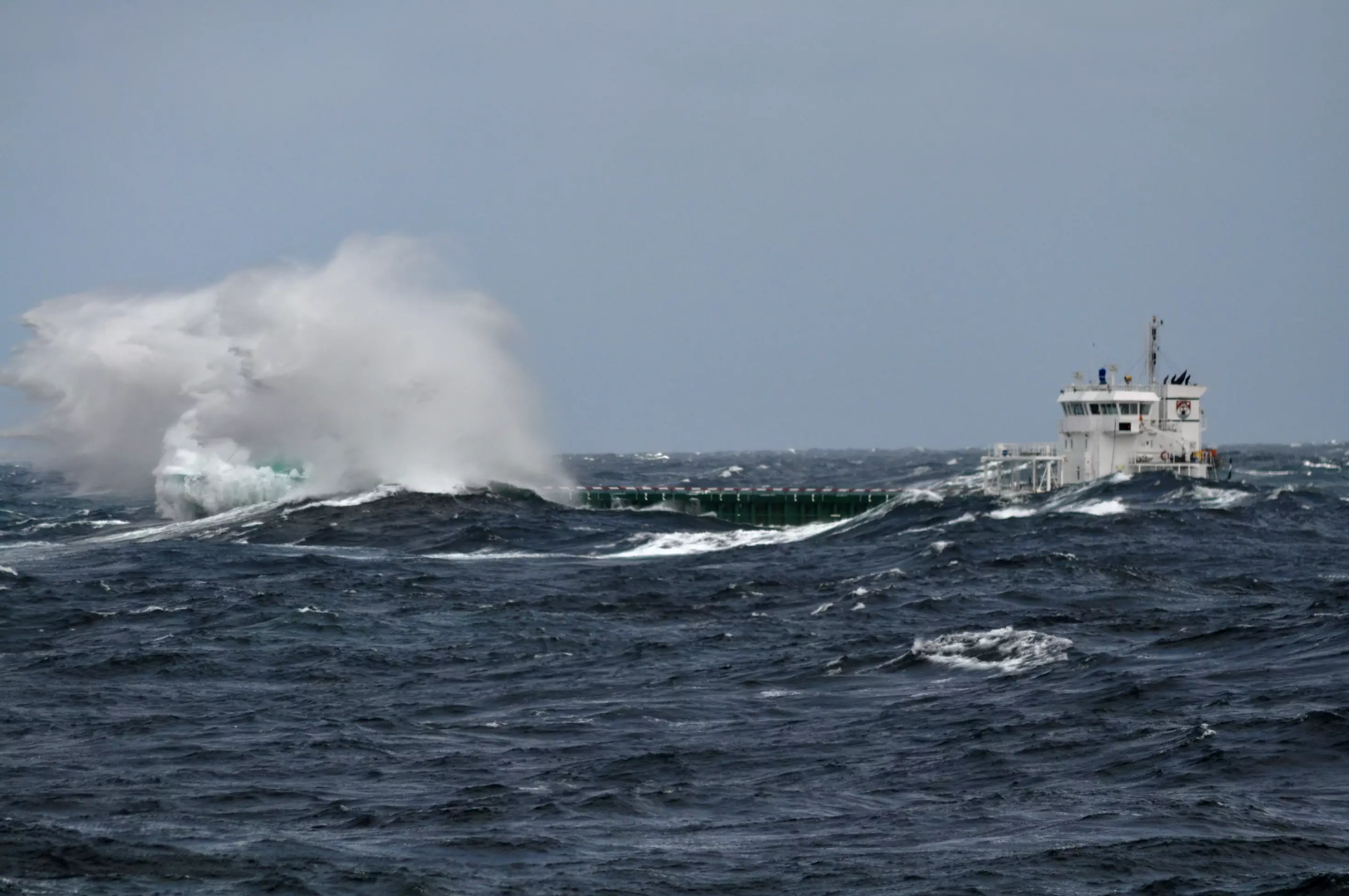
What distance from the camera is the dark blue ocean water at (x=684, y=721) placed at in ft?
53.9

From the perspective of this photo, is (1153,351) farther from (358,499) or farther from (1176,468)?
(358,499)

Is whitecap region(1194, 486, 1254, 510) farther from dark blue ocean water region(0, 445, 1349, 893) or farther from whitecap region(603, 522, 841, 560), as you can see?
whitecap region(603, 522, 841, 560)

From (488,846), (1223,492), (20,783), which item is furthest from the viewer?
(1223,492)

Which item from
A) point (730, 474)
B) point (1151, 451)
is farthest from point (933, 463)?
point (1151, 451)

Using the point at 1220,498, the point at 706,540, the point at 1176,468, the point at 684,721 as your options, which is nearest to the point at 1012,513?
the point at 1220,498

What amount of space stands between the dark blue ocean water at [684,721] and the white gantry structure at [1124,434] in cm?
1848

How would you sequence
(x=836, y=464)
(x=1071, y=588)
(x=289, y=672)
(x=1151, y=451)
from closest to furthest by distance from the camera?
(x=289, y=672) → (x=1071, y=588) → (x=1151, y=451) → (x=836, y=464)

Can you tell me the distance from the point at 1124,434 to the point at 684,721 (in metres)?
46.3

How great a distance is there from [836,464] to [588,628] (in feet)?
492

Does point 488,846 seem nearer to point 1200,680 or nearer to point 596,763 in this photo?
point 596,763

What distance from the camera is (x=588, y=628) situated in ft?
110

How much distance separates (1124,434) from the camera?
66312 millimetres

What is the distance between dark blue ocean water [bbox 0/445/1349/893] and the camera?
647 inches

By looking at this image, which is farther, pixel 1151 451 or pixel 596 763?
pixel 1151 451
